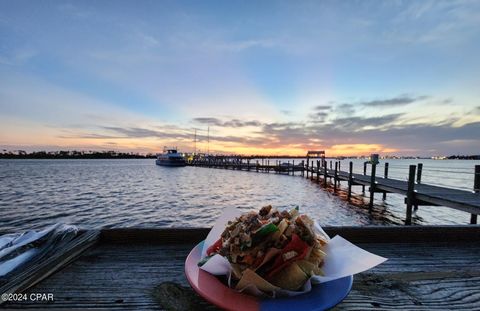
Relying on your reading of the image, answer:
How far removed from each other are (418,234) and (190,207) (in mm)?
15084

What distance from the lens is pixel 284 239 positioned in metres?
1.13

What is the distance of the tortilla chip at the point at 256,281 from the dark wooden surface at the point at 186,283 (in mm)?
389

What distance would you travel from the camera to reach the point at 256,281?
105 centimetres

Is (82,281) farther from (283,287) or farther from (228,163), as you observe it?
(228,163)

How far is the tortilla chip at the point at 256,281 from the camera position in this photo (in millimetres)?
1052

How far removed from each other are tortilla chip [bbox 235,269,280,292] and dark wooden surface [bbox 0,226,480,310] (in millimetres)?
389

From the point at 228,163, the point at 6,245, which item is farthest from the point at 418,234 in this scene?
the point at 228,163

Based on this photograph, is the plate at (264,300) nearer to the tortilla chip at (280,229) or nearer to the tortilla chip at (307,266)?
the tortilla chip at (307,266)

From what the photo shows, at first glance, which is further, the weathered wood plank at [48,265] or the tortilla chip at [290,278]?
the weathered wood plank at [48,265]

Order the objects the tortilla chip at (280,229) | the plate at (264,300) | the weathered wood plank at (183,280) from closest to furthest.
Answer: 1. the plate at (264,300)
2. the tortilla chip at (280,229)
3. the weathered wood plank at (183,280)

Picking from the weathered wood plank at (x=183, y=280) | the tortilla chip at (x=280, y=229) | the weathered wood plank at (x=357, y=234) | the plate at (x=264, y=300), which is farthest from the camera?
the weathered wood plank at (x=357, y=234)

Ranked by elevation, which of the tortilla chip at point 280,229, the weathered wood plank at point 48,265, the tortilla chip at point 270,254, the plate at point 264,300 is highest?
the tortilla chip at point 280,229

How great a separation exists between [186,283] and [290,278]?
83 centimetres

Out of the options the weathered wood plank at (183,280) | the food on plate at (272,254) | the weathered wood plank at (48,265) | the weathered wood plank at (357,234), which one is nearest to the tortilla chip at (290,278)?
the food on plate at (272,254)
